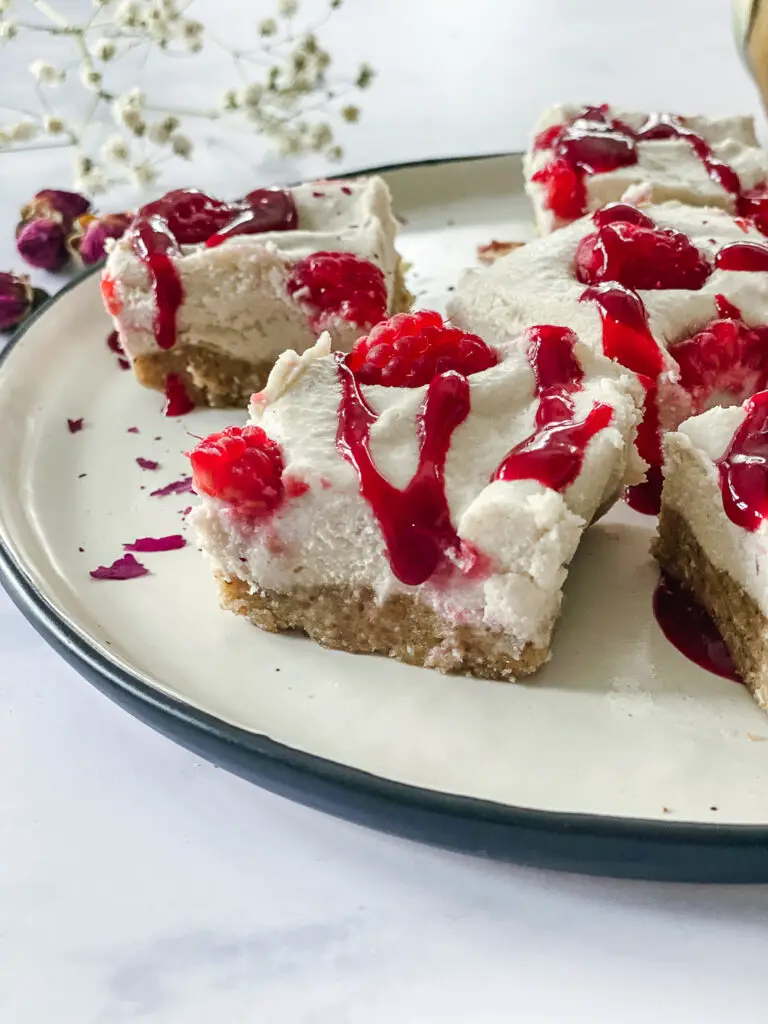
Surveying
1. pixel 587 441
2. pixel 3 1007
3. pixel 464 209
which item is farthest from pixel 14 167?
pixel 3 1007

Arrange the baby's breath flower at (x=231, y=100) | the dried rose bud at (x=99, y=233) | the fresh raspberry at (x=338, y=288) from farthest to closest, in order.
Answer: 1. the baby's breath flower at (x=231, y=100)
2. the dried rose bud at (x=99, y=233)
3. the fresh raspberry at (x=338, y=288)

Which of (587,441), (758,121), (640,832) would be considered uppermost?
(587,441)

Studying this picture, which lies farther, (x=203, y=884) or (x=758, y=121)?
(x=758, y=121)

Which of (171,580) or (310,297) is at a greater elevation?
(310,297)

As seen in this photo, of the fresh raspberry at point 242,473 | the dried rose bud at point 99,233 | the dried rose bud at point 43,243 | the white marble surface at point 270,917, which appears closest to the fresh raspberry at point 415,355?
the fresh raspberry at point 242,473

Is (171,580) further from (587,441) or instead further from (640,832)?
(640,832)

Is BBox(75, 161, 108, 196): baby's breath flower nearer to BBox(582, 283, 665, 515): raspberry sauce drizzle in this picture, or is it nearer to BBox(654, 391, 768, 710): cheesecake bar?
BBox(582, 283, 665, 515): raspberry sauce drizzle

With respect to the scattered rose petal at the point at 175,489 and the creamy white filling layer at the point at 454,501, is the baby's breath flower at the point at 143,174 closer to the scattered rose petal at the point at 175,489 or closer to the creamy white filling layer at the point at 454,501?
the scattered rose petal at the point at 175,489
